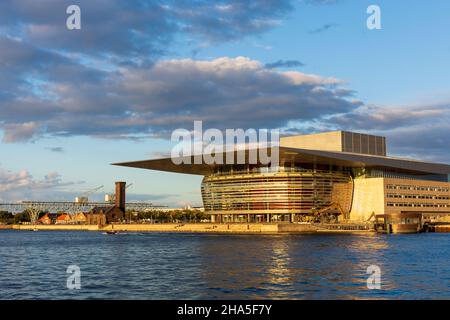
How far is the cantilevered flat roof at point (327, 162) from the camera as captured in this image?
87.1m

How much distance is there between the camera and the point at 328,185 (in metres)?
97.4

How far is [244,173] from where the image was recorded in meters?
99.6

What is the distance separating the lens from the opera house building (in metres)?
94.4

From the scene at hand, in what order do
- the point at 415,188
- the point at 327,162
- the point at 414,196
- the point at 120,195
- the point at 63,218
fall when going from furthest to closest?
the point at 63,218 < the point at 120,195 < the point at 415,188 < the point at 414,196 < the point at 327,162

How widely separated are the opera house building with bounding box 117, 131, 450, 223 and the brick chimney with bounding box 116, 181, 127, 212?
3999 centimetres

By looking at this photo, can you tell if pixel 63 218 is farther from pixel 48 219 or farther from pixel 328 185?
pixel 328 185

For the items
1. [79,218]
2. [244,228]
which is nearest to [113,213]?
[79,218]

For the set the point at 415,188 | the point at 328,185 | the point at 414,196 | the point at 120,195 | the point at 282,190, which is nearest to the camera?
the point at 282,190

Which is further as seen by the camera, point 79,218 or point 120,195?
point 79,218

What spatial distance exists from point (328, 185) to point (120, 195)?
62.5 m

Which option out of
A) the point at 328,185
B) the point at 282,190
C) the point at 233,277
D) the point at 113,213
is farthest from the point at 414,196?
the point at 233,277

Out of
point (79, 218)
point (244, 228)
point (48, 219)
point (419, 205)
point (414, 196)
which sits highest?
point (414, 196)

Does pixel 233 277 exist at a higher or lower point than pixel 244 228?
higher
